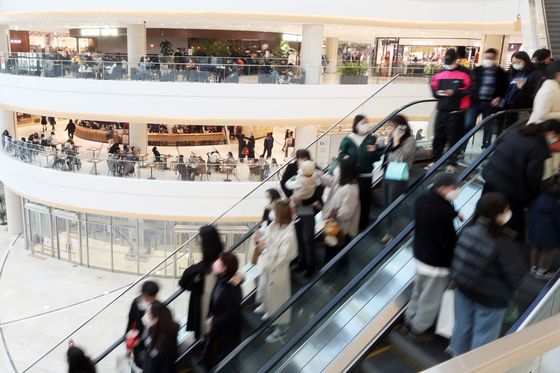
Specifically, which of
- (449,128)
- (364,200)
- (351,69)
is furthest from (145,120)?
(364,200)

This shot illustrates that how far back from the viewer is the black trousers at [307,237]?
5.35m

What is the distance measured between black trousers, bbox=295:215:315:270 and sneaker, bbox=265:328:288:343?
2.88 feet

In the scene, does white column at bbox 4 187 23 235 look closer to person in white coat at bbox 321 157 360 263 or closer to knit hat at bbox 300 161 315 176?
knit hat at bbox 300 161 315 176

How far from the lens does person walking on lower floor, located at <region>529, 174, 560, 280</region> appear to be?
416 cm

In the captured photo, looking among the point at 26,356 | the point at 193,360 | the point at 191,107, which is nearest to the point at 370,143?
the point at 193,360

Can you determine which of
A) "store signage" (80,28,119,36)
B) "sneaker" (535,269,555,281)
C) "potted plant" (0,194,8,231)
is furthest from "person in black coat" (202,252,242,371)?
"store signage" (80,28,119,36)

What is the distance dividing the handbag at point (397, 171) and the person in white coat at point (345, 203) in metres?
0.72

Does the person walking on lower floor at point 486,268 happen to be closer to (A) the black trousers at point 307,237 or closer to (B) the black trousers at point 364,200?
(A) the black trousers at point 307,237

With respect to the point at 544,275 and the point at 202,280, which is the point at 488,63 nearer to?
the point at 544,275

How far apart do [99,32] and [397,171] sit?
30478mm

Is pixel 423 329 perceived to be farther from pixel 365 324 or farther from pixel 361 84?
pixel 361 84

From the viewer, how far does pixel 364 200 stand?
225 inches

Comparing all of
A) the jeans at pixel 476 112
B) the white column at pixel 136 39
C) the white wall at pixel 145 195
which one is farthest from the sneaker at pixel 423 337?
the white column at pixel 136 39

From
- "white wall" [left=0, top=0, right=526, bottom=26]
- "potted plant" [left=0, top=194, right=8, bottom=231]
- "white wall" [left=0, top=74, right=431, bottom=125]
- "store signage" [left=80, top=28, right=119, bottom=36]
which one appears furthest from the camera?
"store signage" [left=80, top=28, right=119, bottom=36]
